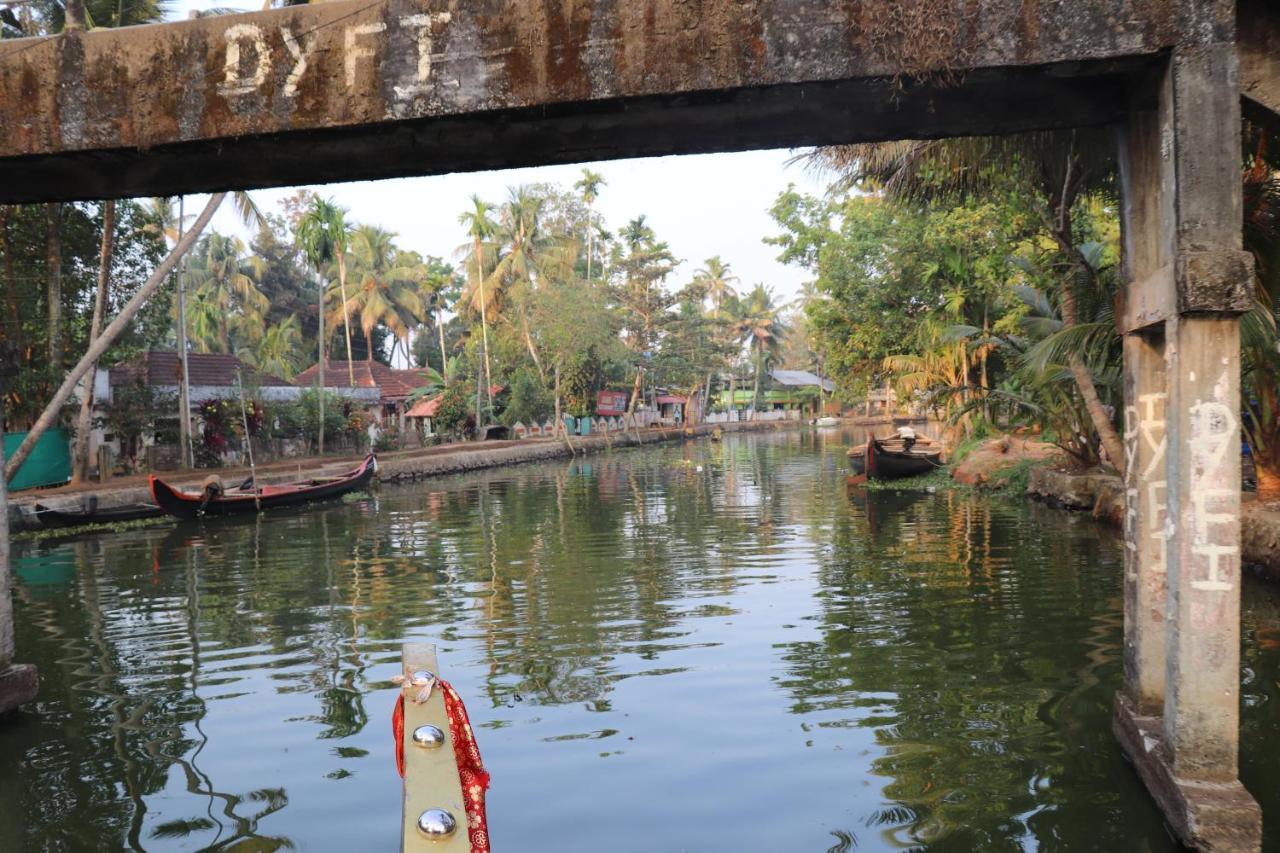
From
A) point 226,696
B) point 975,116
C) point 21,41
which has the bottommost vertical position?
point 226,696

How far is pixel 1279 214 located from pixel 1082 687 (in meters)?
5.64

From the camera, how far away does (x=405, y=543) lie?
54.8 ft

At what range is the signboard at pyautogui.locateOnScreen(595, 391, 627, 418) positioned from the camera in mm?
51062

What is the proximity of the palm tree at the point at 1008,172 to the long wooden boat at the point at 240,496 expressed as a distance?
46.3ft

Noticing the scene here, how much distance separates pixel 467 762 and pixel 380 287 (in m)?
47.4

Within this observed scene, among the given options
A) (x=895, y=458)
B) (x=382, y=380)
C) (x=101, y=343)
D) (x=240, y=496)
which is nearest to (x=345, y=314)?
(x=382, y=380)

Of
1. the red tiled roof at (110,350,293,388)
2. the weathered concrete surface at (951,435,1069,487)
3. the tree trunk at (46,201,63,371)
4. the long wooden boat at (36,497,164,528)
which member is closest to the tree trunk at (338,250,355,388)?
the red tiled roof at (110,350,293,388)

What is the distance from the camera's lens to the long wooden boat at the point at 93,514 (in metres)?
19.0

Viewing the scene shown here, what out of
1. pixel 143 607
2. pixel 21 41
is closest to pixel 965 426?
pixel 143 607

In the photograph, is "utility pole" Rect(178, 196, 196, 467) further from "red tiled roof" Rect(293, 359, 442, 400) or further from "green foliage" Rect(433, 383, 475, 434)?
"green foliage" Rect(433, 383, 475, 434)

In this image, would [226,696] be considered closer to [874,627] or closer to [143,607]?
[143,607]

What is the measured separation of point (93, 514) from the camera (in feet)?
64.0

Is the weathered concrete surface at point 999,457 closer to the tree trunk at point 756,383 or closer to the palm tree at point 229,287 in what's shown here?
the palm tree at point 229,287

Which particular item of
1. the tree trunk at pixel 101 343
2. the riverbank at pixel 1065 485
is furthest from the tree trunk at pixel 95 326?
the riverbank at pixel 1065 485
